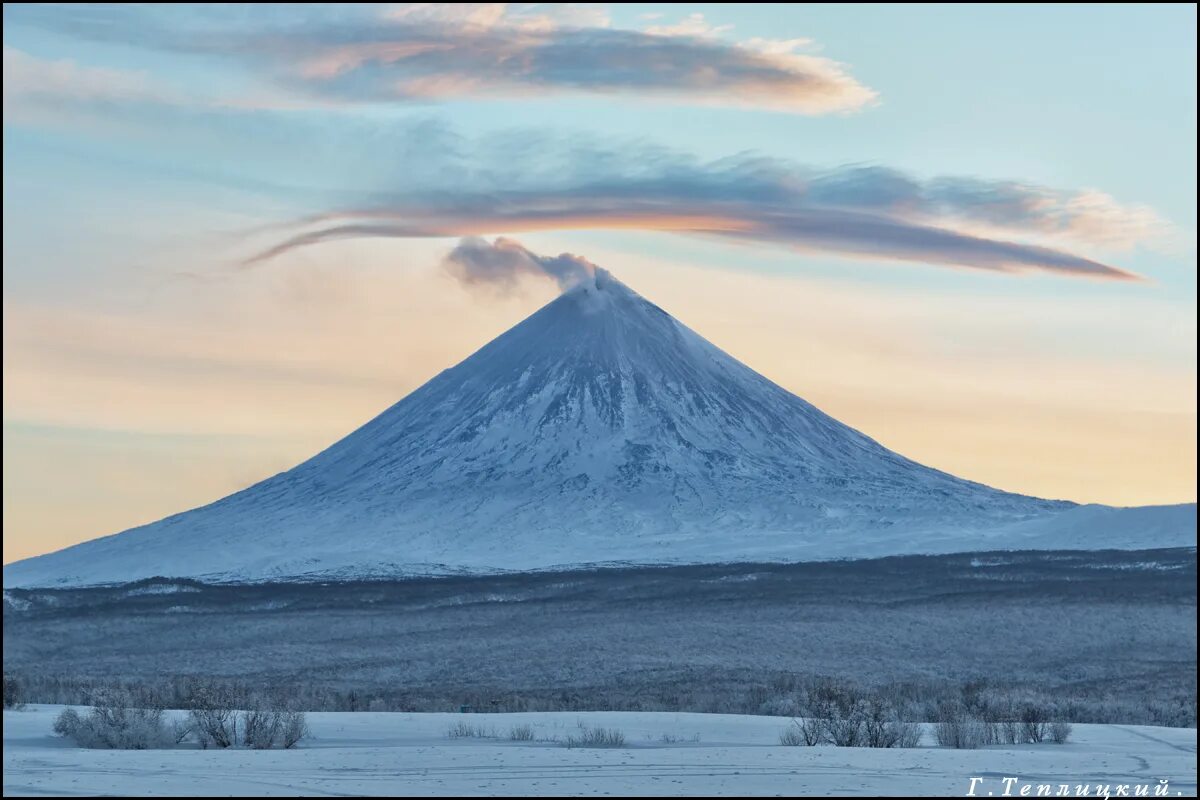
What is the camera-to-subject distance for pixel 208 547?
127 meters

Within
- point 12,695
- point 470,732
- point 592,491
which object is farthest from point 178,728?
point 592,491

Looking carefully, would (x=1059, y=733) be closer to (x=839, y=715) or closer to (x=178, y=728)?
(x=839, y=715)

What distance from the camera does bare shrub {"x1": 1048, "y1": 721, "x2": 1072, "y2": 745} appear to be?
24.5 metres

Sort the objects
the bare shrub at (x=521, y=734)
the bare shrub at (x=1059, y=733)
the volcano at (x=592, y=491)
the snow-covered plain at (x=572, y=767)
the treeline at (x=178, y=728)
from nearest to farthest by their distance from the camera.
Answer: the snow-covered plain at (x=572, y=767) < the treeline at (x=178, y=728) < the bare shrub at (x=1059, y=733) < the bare shrub at (x=521, y=734) < the volcano at (x=592, y=491)

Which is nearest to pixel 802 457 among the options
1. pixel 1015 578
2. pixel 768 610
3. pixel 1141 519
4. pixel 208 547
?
pixel 1141 519

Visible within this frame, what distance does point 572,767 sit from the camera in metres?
19.5

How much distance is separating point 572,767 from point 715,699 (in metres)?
16.6

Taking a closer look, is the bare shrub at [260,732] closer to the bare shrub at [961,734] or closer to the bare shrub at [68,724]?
the bare shrub at [68,724]

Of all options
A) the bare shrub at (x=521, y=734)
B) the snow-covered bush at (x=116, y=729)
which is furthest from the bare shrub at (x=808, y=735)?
the snow-covered bush at (x=116, y=729)

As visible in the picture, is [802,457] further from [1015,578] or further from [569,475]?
[1015,578]

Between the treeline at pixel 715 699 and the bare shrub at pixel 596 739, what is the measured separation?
3803 mm

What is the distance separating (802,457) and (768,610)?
83878mm

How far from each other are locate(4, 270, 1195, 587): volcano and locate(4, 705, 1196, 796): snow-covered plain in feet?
275

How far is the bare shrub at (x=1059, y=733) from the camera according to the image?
2447 cm
